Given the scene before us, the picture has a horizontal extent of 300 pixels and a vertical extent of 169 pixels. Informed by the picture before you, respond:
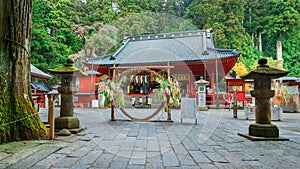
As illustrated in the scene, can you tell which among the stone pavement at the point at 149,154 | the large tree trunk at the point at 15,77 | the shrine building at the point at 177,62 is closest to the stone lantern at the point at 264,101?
the stone pavement at the point at 149,154

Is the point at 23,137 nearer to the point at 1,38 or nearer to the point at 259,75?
the point at 1,38

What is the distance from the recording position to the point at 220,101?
13.5 metres

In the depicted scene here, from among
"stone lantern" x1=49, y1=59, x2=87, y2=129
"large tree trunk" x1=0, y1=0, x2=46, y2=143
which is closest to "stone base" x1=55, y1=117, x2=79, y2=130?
"stone lantern" x1=49, y1=59, x2=87, y2=129

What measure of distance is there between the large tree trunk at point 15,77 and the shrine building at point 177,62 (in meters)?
8.79

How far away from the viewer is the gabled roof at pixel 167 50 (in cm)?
1400

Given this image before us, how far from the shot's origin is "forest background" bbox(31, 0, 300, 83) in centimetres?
1841

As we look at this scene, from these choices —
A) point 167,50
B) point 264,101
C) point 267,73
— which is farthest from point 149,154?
point 167,50

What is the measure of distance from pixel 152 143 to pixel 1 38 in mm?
2853

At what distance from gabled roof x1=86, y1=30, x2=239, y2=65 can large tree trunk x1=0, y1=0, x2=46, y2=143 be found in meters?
10.8

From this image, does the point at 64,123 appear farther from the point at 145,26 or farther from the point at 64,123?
the point at 145,26

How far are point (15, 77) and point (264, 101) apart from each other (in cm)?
434

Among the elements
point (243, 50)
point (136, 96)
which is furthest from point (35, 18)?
point (243, 50)

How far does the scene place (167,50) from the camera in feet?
54.3

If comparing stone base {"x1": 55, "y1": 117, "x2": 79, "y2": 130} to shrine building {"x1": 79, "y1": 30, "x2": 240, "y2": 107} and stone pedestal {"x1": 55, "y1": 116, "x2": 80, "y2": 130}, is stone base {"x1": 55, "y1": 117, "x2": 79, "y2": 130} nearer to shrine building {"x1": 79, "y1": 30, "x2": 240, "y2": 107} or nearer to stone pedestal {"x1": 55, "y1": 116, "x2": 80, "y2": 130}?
stone pedestal {"x1": 55, "y1": 116, "x2": 80, "y2": 130}
